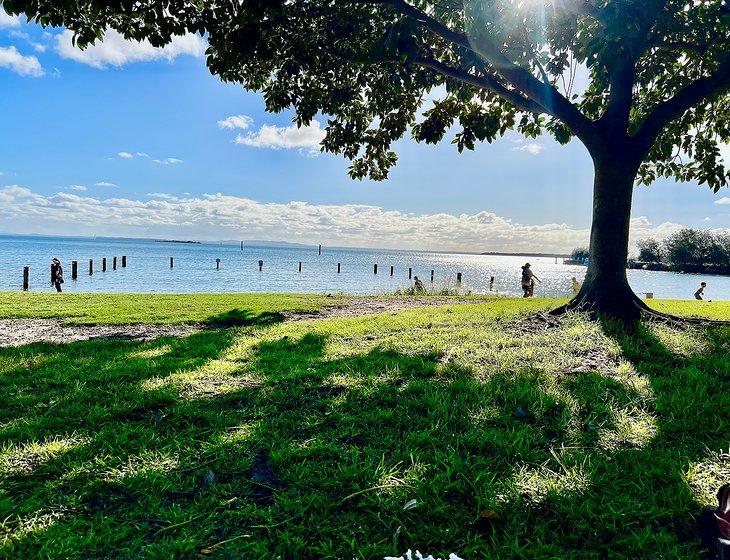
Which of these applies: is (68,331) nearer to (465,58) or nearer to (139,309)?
(139,309)

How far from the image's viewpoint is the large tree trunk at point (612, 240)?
7480 millimetres

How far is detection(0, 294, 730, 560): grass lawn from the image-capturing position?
7.75 feet

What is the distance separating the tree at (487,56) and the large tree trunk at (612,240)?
17mm

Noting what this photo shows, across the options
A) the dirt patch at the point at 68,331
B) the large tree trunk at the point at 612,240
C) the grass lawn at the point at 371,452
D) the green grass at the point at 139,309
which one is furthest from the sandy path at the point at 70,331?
the large tree trunk at the point at 612,240

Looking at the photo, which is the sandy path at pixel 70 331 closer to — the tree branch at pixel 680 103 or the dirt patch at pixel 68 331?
the dirt patch at pixel 68 331

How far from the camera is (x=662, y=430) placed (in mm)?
3545

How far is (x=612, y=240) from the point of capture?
754 cm

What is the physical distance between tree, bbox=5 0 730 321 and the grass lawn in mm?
3378

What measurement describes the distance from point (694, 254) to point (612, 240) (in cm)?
9570

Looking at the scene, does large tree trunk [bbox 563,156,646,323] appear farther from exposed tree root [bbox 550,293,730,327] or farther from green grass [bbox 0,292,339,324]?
green grass [bbox 0,292,339,324]

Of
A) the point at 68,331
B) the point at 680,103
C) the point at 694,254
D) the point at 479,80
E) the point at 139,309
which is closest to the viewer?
the point at 680,103

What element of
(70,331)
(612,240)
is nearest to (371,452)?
(612,240)

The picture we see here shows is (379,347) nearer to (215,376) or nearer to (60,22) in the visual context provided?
(215,376)

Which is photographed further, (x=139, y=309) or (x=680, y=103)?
(x=139, y=309)
